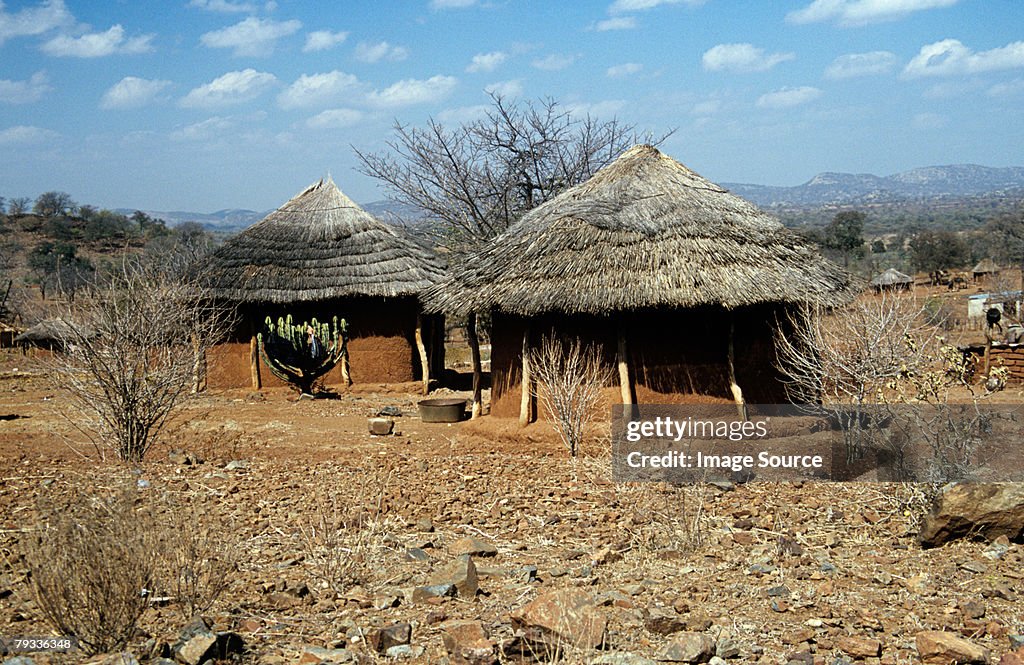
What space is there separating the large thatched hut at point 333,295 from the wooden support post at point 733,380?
6.98 m

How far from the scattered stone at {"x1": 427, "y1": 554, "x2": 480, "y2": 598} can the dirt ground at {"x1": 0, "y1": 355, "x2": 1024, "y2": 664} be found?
110 mm

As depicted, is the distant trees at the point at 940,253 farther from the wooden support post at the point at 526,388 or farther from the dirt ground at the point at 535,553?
the dirt ground at the point at 535,553

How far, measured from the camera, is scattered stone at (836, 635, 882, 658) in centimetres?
416

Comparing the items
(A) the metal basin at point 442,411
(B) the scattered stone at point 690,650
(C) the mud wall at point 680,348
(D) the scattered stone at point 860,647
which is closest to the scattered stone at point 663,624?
(B) the scattered stone at point 690,650

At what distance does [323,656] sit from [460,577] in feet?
3.46

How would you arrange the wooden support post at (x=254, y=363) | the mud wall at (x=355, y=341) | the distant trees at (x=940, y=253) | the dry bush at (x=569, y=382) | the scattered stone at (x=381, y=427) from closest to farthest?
the dry bush at (x=569, y=382) < the scattered stone at (x=381, y=427) < the mud wall at (x=355, y=341) < the wooden support post at (x=254, y=363) < the distant trees at (x=940, y=253)

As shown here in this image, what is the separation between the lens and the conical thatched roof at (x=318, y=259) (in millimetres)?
15688

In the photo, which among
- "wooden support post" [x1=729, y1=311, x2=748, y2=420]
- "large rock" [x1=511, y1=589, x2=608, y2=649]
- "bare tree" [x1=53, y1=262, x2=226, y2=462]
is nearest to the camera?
"large rock" [x1=511, y1=589, x2=608, y2=649]

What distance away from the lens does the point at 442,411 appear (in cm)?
1201

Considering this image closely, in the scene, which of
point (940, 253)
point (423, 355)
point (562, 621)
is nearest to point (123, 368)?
point (562, 621)

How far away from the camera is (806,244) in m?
11.2

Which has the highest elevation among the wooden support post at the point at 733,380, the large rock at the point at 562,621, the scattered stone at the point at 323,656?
the wooden support post at the point at 733,380

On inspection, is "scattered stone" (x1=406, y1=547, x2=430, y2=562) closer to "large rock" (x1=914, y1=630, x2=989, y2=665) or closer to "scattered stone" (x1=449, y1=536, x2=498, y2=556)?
"scattered stone" (x1=449, y1=536, x2=498, y2=556)

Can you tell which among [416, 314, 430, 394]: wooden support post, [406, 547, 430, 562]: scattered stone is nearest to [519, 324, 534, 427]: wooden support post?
[406, 547, 430, 562]: scattered stone
